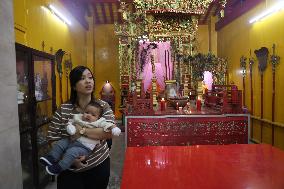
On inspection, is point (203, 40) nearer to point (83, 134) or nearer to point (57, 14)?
point (57, 14)

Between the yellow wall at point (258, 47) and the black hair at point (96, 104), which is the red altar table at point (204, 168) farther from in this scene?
the yellow wall at point (258, 47)

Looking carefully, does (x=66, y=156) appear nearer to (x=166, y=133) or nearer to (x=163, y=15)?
(x=166, y=133)

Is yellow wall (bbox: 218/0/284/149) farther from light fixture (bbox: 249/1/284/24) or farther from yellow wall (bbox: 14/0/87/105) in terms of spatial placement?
yellow wall (bbox: 14/0/87/105)

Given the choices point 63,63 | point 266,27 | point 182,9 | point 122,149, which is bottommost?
point 122,149

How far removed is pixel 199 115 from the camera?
13.3 feet

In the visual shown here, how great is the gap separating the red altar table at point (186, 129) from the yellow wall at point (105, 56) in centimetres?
554

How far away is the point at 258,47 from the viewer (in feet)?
→ 19.3

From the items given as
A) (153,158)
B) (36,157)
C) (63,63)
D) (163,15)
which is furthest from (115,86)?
(153,158)

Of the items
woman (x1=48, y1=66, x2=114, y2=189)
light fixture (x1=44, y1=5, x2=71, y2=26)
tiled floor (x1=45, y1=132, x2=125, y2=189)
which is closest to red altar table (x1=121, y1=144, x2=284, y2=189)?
woman (x1=48, y1=66, x2=114, y2=189)

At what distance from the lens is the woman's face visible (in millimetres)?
1762

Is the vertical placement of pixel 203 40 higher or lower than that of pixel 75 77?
higher

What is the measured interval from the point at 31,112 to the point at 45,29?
2.57 m

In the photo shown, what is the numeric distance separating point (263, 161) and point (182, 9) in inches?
184

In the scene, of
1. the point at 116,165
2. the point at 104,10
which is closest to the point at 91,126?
the point at 116,165
